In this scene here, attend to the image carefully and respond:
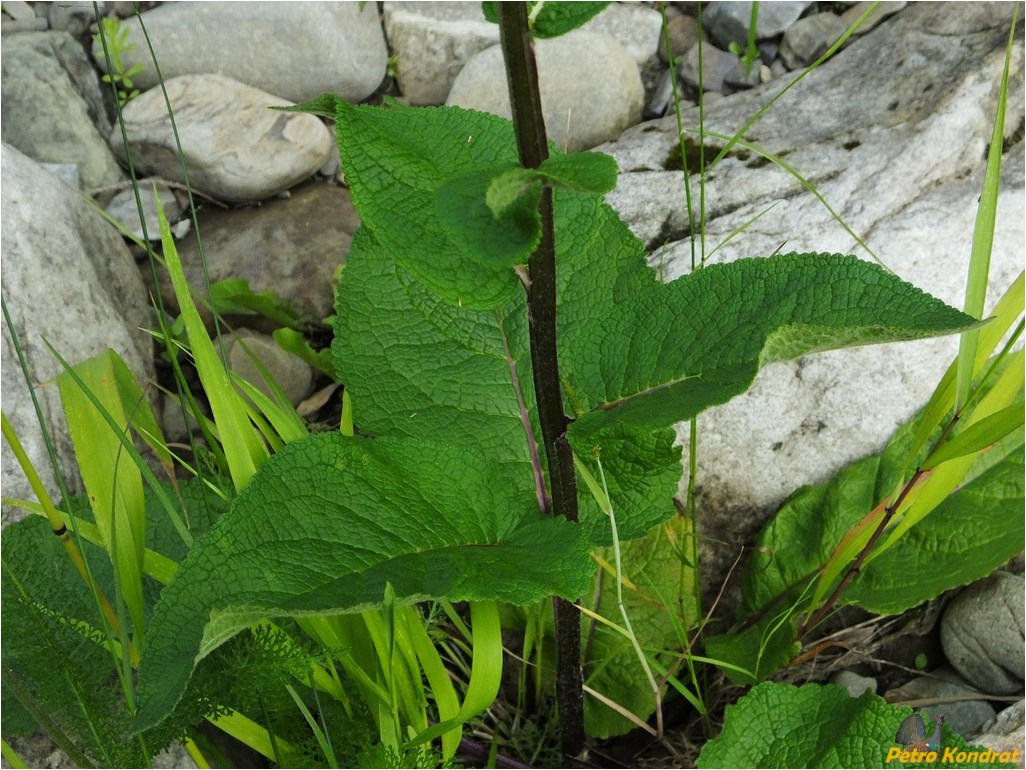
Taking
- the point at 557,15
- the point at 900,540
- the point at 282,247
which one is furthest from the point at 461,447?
the point at 282,247

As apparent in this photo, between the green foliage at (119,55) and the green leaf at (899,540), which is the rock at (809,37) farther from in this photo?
the green foliage at (119,55)

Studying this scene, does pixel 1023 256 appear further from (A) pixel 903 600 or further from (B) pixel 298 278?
(B) pixel 298 278

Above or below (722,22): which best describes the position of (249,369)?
below

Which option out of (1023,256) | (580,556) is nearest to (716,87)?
(1023,256)

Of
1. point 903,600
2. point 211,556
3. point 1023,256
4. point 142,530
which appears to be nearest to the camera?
point 211,556

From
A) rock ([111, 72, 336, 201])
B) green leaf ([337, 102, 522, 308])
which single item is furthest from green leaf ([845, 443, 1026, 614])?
rock ([111, 72, 336, 201])

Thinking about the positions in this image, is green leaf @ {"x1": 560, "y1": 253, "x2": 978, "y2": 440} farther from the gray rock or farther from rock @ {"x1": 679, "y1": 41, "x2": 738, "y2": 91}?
the gray rock
